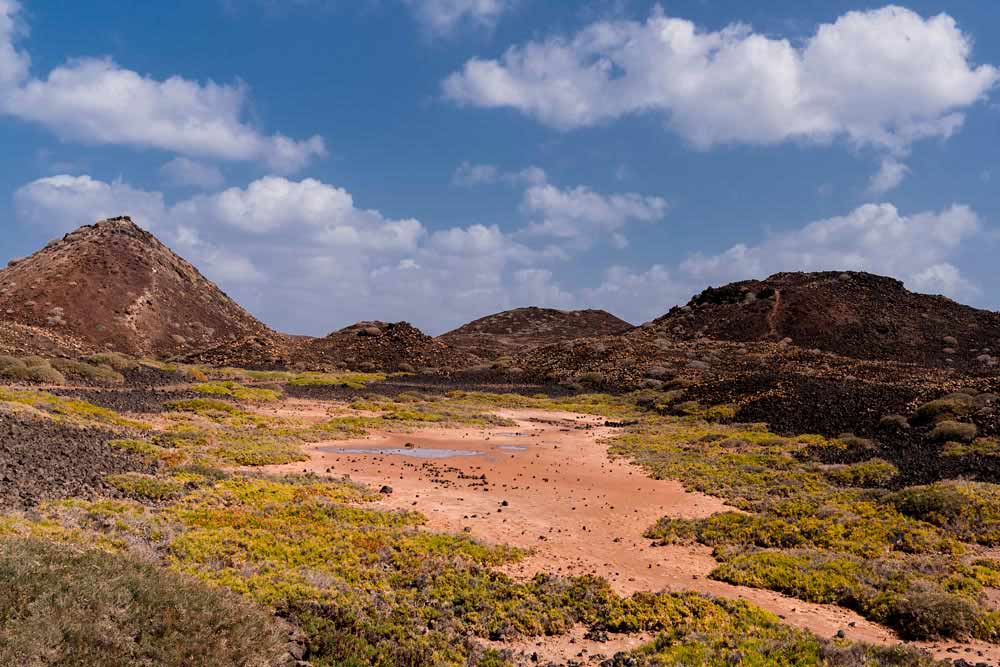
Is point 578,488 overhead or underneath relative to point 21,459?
underneath

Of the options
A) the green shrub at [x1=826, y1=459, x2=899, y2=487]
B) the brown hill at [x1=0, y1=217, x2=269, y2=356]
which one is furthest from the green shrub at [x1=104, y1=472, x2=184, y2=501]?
the brown hill at [x1=0, y1=217, x2=269, y2=356]

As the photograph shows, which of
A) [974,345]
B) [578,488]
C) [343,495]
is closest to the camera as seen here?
[343,495]

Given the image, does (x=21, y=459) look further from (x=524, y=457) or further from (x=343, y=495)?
(x=524, y=457)

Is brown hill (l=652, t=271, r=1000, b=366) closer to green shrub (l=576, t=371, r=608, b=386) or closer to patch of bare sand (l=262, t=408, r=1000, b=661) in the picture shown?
green shrub (l=576, t=371, r=608, b=386)

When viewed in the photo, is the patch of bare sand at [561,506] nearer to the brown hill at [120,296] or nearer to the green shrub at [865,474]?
the green shrub at [865,474]

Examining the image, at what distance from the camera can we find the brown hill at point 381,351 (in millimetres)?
84938

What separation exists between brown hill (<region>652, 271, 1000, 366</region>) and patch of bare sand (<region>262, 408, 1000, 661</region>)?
192 ft

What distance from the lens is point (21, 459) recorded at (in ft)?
57.3

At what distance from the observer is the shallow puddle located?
30.0 meters

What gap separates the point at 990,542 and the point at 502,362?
241 feet

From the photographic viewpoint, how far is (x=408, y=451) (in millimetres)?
31562

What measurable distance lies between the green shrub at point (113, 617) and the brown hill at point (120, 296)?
7815 centimetres

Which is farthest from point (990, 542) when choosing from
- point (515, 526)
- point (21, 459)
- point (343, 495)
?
point (21, 459)

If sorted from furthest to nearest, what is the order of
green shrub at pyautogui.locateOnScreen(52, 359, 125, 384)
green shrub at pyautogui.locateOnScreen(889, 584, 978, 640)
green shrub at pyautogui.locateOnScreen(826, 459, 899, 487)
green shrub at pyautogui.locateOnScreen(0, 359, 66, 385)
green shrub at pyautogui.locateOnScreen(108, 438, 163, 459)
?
1. green shrub at pyautogui.locateOnScreen(52, 359, 125, 384)
2. green shrub at pyautogui.locateOnScreen(0, 359, 66, 385)
3. green shrub at pyautogui.locateOnScreen(826, 459, 899, 487)
4. green shrub at pyautogui.locateOnScreen(108, 438, 163, 459)
5. green shrub at pyautogui.locateOnScreen(889, 584, 978, 640)
